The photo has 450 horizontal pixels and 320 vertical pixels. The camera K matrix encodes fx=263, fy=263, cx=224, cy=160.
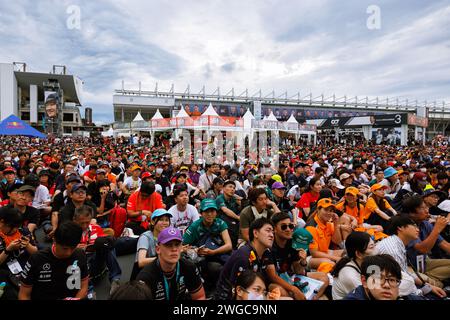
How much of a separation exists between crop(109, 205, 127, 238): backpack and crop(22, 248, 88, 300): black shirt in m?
2.54

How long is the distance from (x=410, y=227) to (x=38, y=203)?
6323mm

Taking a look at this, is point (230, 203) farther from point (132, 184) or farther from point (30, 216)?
point (30, 216)

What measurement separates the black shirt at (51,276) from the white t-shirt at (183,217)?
1861 millimetres

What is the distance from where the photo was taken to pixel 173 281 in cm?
233

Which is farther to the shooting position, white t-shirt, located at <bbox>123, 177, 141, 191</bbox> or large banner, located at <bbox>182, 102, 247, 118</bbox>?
large banner, located at <bbox>182, 102, 247, 118</bbox>

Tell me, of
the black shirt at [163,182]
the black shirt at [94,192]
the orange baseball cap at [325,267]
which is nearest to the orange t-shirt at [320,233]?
the orange baseball cap at [325,267]

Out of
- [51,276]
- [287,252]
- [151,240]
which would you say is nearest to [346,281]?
[287,252]

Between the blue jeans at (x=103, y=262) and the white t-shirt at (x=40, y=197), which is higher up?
the white t-shirt at (x=40, y=197)

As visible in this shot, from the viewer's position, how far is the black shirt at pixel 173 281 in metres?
2.21

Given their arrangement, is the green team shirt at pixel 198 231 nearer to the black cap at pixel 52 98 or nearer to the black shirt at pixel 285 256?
the black shirt at pixel 285 256

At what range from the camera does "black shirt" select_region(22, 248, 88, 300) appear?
222cm

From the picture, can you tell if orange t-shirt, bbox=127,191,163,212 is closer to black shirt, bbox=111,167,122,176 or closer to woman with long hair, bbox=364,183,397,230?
woman with long hair, bbox=364,183,397,230

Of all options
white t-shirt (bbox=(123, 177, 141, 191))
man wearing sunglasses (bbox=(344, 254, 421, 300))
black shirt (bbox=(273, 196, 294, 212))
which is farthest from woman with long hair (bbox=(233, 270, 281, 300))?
white t-shirt (bbox=(123, 177, 141, 191))
